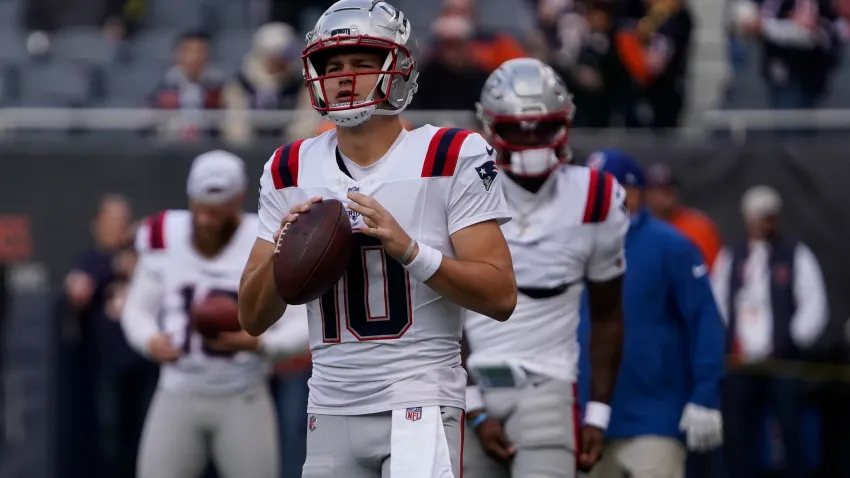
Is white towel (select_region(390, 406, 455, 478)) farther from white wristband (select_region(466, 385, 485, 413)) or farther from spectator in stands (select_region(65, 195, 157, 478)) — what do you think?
spectator in stands (select_region(65, 195, 157, 478))

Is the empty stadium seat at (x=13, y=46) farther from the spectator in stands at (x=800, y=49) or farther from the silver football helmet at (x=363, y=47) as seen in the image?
the silver football helmet at (x=363, y=47)

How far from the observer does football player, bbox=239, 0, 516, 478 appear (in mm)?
3982

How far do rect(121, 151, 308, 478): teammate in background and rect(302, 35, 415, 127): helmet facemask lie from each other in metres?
2.25

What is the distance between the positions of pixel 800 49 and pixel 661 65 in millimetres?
929

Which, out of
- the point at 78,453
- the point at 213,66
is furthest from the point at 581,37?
the point at 78,453

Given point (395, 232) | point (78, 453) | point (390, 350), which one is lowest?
point (78, 453)

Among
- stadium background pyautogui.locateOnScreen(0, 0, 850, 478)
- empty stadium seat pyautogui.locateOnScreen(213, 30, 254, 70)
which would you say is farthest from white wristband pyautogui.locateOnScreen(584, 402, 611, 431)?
empty stadium seat pyautogui.locateOnScreen(213, 30, 254, 70)

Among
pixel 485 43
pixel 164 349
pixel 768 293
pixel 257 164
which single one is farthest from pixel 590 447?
pixel 485 43

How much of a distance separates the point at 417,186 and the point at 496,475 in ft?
4.57

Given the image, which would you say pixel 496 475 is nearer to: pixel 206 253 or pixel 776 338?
pixel 206 253

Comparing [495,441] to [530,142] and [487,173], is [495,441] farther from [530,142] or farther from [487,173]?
[487,173]

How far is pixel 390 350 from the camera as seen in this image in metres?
4.01

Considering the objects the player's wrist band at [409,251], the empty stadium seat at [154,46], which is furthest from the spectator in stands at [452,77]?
the player's wrist band at [409,251]

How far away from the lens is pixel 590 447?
518 cm
